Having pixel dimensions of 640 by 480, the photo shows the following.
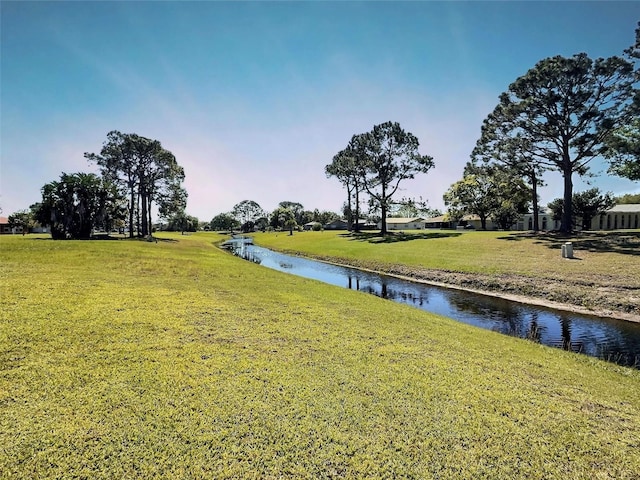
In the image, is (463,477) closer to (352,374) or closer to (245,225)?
(352,374)

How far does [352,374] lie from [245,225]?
459ft

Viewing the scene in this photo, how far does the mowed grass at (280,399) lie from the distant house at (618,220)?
215 ft

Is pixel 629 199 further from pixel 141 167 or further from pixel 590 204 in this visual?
pixel 141 167

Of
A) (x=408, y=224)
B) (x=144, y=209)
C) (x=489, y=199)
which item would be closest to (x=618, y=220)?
(x=489, y=199)

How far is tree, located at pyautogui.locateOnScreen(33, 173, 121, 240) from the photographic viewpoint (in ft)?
98.8

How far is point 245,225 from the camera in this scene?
142 meters

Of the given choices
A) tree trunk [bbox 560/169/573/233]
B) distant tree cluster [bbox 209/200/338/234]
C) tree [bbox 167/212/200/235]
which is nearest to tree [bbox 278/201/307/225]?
distant tree cluster [bbox 209/200/338/234]

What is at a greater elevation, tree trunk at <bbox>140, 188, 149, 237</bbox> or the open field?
tree trunk at <bbox>140, 188, 149, 237</bbox>

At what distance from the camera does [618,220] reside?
5859 centimetres

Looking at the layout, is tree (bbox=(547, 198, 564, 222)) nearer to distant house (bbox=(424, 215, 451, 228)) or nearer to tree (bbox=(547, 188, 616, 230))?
tree (bbox=(547, 188, 616, 230))

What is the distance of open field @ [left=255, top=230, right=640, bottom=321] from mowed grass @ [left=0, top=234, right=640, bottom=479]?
812 centimetres

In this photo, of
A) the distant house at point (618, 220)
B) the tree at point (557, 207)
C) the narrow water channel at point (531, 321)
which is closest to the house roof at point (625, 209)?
the distant house at point (618, 220)

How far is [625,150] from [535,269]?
1834 cm

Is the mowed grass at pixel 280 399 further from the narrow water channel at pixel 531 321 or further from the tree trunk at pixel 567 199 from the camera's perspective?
the tree trunk at pixel 567 199
